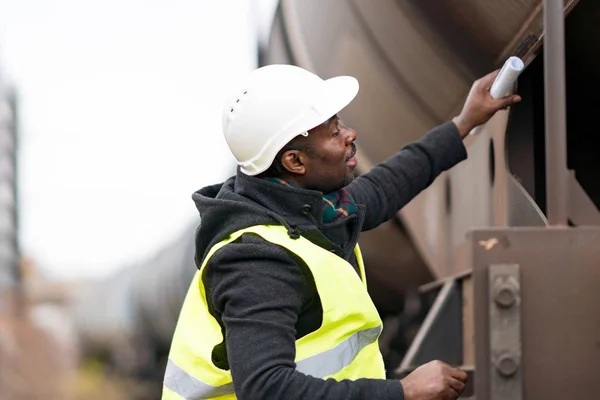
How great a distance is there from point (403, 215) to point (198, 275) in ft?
5.90

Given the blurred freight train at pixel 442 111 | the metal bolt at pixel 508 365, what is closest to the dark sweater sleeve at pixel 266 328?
the metal bolt at pixel 508 365

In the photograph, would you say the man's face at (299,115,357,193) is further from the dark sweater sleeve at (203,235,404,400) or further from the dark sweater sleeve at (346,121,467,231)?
the dark sweater sleeve at (346,121,467,231)

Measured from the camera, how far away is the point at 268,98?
1.99 m

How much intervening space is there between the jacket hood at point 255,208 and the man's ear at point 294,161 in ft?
0.20

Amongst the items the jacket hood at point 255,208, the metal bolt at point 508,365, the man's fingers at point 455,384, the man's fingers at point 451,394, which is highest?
the jacket hood at point 255,208

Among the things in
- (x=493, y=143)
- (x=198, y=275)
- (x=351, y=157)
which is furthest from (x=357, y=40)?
(x=198, y=275)

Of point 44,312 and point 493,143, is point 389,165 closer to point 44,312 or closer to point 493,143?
point 493,143

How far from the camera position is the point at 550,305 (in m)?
1.78

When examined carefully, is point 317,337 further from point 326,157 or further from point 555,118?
point 555,118

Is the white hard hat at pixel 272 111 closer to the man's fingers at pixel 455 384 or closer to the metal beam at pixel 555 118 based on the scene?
the metal beam at pixel 555 118

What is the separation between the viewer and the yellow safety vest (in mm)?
1851

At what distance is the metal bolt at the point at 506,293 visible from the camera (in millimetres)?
1764

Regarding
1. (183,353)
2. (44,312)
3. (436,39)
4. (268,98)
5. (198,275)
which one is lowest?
(44,312)

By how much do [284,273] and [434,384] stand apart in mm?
312
